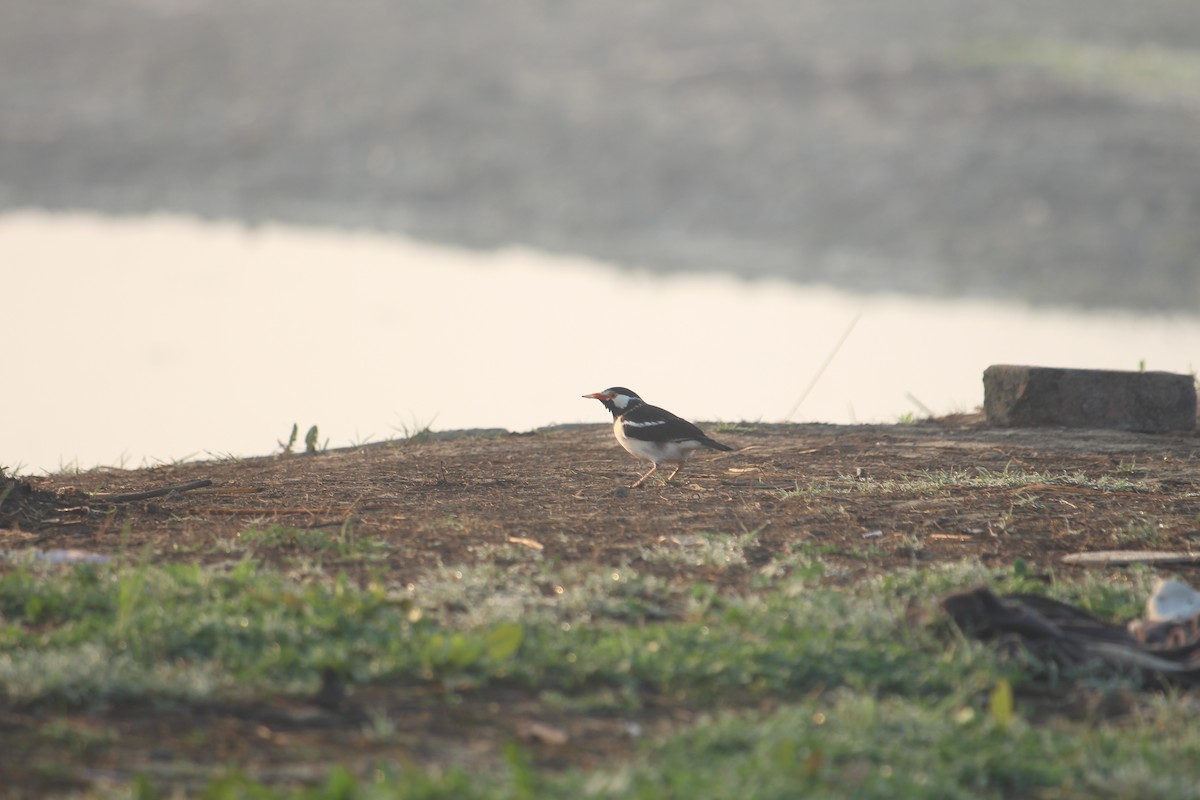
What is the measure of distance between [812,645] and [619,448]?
4296 millimetres

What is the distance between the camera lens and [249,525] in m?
6.35

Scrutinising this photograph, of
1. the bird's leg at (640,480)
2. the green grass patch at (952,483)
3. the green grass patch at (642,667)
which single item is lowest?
the green grass patch at (642,667)

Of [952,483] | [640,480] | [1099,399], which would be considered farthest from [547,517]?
[1099,399]

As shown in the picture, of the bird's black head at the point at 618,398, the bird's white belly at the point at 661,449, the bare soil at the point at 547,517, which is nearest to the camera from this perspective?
the bare soil at the point at 547,517

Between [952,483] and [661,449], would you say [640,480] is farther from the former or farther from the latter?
[952,483]

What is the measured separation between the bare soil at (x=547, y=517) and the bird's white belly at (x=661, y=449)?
15 cm

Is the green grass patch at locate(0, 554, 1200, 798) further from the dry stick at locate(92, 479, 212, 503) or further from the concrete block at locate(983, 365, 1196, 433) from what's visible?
the concrete block at locate(983, 365, 1196, 433)

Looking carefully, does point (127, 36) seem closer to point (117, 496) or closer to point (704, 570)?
point (117, 496)

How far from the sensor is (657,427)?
24.7 ft

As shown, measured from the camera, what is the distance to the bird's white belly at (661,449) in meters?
7.54

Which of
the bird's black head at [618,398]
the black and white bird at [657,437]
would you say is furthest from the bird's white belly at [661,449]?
the bird's black head at [618,398]

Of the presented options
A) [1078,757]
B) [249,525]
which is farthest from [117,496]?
[1078,757]

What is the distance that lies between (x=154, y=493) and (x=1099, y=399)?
5741 mm

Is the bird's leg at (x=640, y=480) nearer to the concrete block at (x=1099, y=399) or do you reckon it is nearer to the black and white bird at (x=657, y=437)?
the black and white bird at (x=657, y=437)
